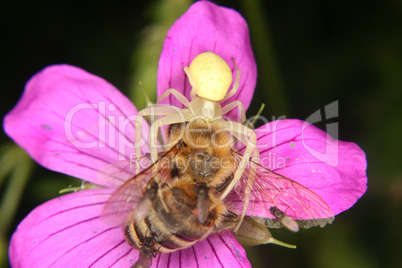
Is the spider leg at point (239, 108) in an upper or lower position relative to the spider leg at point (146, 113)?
lower

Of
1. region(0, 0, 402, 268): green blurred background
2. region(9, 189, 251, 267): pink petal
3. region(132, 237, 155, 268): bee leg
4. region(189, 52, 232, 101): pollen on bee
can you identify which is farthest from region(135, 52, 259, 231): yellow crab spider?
region(0, 0, 402, 268): green blurred background

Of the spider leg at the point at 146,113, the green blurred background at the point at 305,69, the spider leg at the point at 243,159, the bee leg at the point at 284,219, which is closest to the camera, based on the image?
the spider leg at the point at 243,159

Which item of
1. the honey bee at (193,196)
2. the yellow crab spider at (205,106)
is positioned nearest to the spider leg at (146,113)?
the yellow crab spider at (205,106)

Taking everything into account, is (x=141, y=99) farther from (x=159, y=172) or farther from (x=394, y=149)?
(x=394, y=149)

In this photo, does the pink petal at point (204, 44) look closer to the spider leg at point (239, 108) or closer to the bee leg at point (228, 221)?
the spider leg at point (239, 108)

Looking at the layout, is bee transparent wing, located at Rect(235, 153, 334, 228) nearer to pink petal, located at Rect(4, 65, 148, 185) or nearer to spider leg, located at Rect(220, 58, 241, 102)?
spider leg, located at Rect(220, 58, 241, 102)

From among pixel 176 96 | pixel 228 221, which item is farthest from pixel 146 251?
pixel 176 96

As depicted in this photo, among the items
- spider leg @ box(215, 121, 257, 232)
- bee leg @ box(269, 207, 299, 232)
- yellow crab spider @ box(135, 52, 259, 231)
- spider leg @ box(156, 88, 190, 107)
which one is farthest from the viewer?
spider leg @ box(156, 88, 190, 107)
